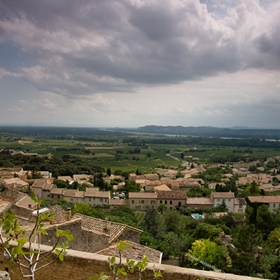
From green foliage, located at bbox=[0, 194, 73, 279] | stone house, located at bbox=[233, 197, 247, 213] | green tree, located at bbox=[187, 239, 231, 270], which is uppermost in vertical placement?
green foliage, located at bbox=[0, 194, 73, 279]

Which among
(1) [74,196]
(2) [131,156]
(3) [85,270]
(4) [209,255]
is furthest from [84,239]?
(2) [131,156]

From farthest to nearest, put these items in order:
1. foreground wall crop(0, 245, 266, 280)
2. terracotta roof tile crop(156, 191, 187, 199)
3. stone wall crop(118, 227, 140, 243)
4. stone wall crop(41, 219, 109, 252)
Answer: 1. terracotta roof tile crop(156, 191, 187, 199)
2. stone wall crop(118, 227, 140, 243)
3. stone wall crop(41, 219, 109, 252)
4. foreground wall crop(0, 245, 266, 280)

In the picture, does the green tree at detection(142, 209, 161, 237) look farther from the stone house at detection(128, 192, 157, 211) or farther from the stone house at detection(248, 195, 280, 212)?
the stone house at detection(248, 195, 280, 212)

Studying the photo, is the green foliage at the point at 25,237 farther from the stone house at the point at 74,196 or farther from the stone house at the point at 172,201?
the stone house at the point at 172,201

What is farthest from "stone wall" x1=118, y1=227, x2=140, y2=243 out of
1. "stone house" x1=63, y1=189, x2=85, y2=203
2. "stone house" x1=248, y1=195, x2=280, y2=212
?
"stone house" x1=248, y1=195, x2=280, y2=212

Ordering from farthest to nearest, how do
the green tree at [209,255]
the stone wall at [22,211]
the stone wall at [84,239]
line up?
the green tree at [209,255]
the stone wall at [22,211]
the stone wall at [84,239]

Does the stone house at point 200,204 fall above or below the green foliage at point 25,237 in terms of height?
below

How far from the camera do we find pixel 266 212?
116ft

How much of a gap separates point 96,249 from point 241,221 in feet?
115

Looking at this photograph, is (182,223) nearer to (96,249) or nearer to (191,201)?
(191,201)

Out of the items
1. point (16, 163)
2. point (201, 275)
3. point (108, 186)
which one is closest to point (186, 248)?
point (201, 275)

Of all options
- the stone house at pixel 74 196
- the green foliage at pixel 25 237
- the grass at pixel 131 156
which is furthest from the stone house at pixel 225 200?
the green foliage at pixel 25 237

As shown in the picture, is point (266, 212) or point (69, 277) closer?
point (69, 277)

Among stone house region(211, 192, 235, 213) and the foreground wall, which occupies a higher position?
the foreground wall
